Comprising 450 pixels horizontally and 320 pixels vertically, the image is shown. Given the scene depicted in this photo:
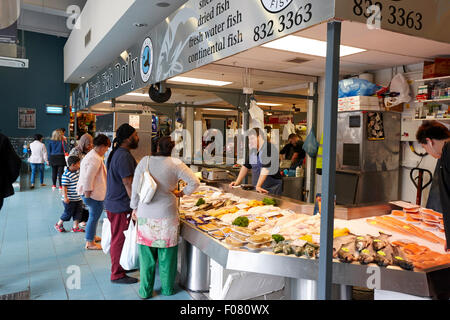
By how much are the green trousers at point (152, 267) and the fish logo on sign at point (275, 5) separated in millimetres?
2565

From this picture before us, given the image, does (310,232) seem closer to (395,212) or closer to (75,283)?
(395,212)

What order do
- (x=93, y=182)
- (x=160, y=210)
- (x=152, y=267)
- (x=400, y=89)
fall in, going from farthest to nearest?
(x=93, y=182), (x=400, y=89), (x=152, y=267), (x=160, y=210)

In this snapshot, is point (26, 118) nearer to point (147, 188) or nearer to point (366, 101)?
point (147, 188)

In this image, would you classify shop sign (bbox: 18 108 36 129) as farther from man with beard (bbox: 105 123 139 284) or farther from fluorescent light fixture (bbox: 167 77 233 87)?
man with beard (bbox: 105 123 139 284)

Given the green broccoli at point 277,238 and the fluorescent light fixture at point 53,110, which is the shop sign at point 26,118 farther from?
the green broccoli at point 277,238

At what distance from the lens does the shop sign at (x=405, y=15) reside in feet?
6.39

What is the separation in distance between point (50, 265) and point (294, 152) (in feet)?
17.7

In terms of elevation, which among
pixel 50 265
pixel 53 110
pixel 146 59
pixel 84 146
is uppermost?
pixel 53 110

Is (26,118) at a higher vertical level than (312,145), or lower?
higher

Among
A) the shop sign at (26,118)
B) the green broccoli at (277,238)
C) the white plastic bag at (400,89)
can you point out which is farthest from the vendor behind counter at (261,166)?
the shop sign at (26,118)

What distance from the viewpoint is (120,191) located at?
13.7 feet

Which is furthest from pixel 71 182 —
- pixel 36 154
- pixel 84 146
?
pixel 36 154

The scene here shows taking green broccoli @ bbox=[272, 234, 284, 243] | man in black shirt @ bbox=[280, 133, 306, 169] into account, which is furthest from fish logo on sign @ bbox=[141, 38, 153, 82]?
man in black shirt @ bbox=[280, 133, 306, 169]

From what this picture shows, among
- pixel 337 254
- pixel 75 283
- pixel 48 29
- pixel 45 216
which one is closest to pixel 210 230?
pixel 337 254
